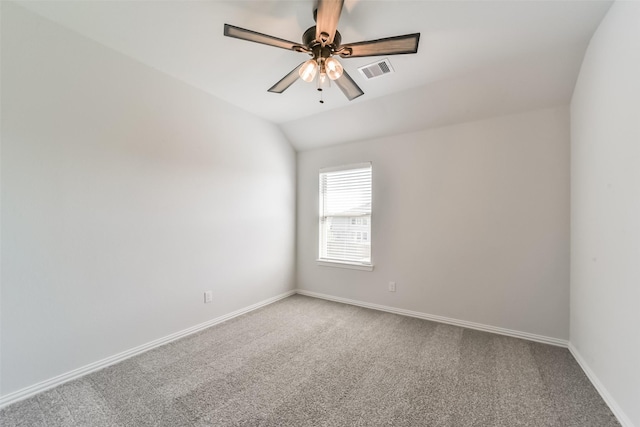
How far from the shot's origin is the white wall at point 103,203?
1788 mm

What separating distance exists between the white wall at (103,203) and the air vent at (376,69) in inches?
66.1

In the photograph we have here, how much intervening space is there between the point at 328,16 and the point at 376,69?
1061mm

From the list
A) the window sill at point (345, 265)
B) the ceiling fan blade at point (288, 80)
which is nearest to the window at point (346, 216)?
the window sill at point (345, 265)

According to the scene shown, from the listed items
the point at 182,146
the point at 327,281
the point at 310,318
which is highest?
the point at 182,146

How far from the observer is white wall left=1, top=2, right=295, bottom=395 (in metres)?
1.79

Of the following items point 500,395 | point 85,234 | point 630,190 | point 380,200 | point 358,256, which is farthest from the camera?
point 358,256

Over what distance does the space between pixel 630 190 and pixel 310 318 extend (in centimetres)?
293

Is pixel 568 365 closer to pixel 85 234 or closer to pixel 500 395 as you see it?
pixel 500 395

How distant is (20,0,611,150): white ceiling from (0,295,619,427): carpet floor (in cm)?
243

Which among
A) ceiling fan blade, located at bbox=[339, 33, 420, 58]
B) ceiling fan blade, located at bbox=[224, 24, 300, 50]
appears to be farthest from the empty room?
ceiling fan blade, located at bbox=[339, 33, 420, 58]

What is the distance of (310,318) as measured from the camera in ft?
10.5

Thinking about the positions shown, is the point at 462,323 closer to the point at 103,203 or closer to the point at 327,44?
the point at 327,44

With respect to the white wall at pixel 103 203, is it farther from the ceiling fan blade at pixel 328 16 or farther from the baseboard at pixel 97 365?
the ceiling fan blade at pixel 328 16

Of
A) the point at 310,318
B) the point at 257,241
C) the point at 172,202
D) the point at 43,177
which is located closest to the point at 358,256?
the point at 310,318
